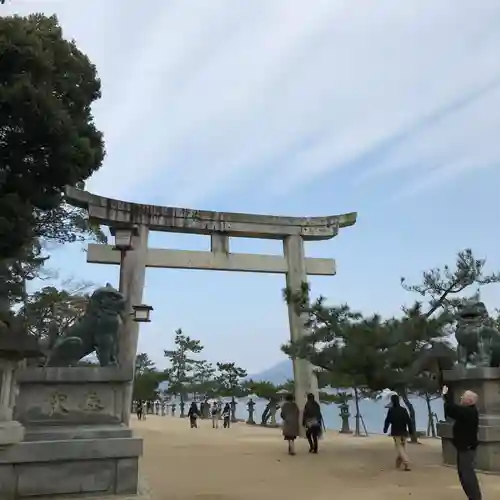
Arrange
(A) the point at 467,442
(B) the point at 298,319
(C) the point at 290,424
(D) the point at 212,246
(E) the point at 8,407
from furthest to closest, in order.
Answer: (D) the point at 212,246, (B) the point at 298,319, (C) the point at 290,424, (E) the point at 8,407, (A) the point at 467,442

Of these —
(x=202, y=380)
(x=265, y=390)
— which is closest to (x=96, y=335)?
(x=265, y=390)

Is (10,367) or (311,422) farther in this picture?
(311,422)

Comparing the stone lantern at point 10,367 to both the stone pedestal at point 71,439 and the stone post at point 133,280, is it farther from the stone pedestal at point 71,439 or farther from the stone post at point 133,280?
the stone post at point 133,280

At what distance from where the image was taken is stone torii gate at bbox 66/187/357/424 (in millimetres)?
15406

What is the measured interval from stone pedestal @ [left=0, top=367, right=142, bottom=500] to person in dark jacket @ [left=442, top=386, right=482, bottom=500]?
12.8ft

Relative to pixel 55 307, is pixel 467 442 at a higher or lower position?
lower

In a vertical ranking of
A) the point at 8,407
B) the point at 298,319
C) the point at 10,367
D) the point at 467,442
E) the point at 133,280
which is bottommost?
the point at 467,442

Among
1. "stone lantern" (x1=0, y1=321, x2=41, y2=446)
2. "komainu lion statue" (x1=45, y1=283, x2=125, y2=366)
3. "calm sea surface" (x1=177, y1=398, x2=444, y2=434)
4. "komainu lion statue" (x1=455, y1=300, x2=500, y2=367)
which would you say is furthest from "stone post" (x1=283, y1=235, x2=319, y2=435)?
"stone lantern" (x1=0, y1=321, x2=41, y2=446)

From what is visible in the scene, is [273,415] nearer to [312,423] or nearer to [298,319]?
[298,319]

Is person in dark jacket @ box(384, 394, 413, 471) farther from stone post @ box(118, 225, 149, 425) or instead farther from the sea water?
stone post @ box(118, 225, 149, 425)

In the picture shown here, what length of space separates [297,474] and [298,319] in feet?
24.9

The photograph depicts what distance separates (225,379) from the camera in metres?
39.6

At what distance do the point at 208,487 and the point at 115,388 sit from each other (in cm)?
206

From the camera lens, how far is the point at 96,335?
7867 millimetres
